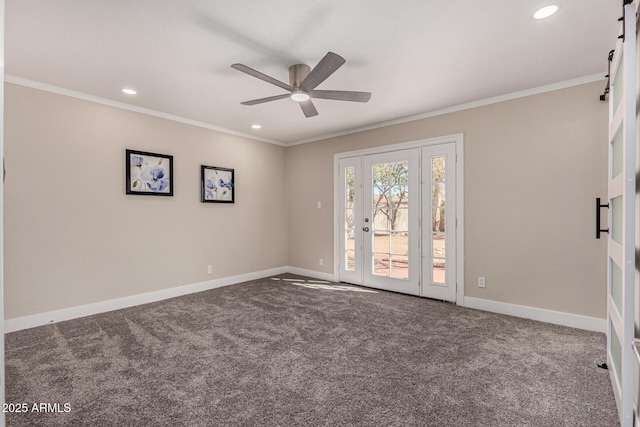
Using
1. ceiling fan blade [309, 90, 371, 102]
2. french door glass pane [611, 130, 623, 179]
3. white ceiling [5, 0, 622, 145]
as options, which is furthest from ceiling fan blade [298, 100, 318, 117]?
french door glass pane [611, 130, 623, 179]

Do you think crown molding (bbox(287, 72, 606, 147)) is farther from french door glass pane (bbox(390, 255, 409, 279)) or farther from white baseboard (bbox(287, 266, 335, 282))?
white baseboard (bbox(287, 266, 335, 282))

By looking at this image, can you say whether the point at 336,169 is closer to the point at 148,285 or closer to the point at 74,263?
A: the point at 148,285

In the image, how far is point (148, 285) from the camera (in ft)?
13.1

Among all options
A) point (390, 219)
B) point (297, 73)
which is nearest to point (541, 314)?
point (390, 219)

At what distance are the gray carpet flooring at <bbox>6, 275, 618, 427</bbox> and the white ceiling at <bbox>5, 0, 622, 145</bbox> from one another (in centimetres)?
241

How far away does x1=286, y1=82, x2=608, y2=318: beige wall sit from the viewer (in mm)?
3029

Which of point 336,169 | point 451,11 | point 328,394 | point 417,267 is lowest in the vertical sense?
point 328,394

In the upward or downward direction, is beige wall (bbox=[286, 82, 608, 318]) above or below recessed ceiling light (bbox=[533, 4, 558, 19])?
below

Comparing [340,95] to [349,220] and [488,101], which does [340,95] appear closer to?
[488,101]

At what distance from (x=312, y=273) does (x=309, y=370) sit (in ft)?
10.2

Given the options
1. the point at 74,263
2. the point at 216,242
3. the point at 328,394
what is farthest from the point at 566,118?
the point at 74,263

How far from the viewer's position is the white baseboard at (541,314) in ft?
9.84

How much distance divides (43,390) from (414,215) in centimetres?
388

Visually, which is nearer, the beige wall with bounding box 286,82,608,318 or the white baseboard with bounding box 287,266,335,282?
the beige wall with bounding box 286,82,608,318
